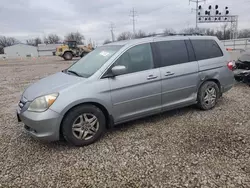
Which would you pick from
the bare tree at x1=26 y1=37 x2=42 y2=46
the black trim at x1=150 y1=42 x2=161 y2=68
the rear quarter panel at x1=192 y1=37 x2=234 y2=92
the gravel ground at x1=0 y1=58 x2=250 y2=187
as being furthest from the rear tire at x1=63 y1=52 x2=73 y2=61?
the bare tree at x1=26 y1=37 x2=42 y2=46

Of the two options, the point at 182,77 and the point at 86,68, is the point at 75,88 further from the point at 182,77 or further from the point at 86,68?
the point at 182,77

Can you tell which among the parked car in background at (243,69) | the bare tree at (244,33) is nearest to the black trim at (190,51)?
the parked car in background at (243,69)

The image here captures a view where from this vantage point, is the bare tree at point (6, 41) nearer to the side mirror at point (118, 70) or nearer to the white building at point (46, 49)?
the white building at point (46, 49)

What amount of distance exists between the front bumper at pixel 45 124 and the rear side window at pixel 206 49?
10.1ft

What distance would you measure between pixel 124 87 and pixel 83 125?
3.03ft

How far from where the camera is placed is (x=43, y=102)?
2.76 meters

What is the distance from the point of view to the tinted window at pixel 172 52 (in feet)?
11.9

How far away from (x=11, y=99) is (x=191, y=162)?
19.1 ft

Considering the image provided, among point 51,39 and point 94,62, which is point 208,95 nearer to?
point 94,62

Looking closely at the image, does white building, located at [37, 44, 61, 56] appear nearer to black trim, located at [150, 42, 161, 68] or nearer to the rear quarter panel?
black trim, located at [150, 42, 161, 68]

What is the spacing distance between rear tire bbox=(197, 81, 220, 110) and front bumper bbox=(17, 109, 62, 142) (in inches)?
117

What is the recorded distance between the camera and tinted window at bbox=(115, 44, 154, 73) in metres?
3.30

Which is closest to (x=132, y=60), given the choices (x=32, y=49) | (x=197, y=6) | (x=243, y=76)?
(x=243, y=76)

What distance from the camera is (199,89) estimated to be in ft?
13.3
